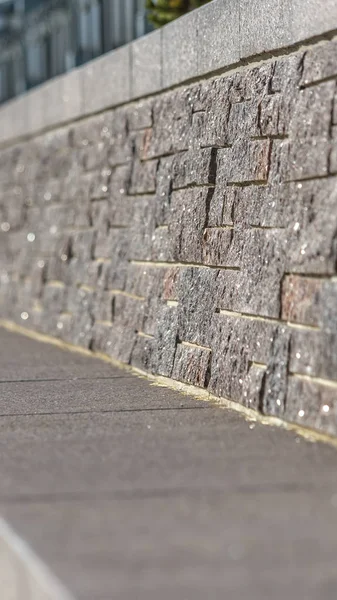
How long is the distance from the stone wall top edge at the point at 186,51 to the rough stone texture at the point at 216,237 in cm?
9

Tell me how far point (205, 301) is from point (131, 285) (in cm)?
140

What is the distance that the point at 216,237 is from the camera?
5863 millimetres

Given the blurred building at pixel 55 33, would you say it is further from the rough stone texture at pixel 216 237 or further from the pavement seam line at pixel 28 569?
the pavement seam line at pixel 28 569

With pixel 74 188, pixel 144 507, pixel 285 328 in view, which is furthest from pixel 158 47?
pixel 144 507

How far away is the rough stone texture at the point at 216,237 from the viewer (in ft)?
15.6

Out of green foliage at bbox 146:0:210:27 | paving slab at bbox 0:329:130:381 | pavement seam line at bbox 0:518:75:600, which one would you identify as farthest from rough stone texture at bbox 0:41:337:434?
pavement seam line at bbox 0:518:75:600

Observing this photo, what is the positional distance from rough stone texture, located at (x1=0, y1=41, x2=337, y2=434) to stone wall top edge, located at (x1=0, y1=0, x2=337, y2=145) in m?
0.09

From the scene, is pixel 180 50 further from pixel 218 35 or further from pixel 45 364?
pixel 45 364

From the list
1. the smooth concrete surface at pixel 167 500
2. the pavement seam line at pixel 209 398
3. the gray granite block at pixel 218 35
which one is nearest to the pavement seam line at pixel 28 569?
the smooth concrete surface at pixel 167 500

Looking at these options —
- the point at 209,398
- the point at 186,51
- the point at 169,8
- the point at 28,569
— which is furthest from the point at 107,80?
the point at 28,569

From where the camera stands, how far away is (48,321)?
9203 millimetres

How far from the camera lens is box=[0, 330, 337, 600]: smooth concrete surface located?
115 inches

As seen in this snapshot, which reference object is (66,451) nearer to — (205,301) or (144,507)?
(144,507)

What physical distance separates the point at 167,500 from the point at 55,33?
737cm
